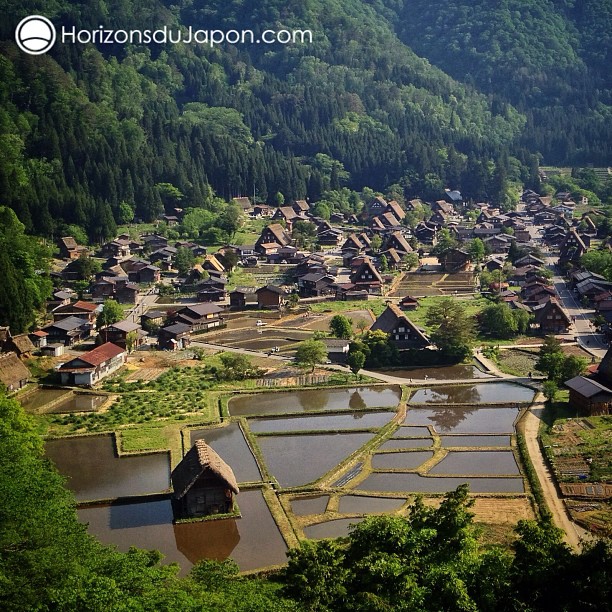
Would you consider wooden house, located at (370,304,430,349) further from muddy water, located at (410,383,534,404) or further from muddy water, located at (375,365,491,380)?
muddy water, located at (410,383,534,404)

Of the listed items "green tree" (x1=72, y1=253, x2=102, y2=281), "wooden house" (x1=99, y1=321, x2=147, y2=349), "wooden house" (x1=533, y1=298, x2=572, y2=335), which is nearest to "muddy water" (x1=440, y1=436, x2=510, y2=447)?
"wooden house" (x1=533, y1=298, x2=572, y2=335)

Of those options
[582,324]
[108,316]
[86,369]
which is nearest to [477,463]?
[86,369]

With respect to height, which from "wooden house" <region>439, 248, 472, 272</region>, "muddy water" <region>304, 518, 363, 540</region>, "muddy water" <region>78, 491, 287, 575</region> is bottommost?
"wooden house" <region>439, 248, 472, 272</region>

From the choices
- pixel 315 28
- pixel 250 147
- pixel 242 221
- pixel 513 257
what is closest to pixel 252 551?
pixel 513 257

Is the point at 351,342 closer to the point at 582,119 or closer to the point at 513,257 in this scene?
the point at 513,257

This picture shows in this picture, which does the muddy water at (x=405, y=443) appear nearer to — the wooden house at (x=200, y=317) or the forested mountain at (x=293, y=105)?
the wooden house at (x=200, y=317)

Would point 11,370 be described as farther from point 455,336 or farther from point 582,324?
point 582,324

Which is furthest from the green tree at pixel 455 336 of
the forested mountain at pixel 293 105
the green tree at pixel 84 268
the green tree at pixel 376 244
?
the forested mountain at pixel 293 105
